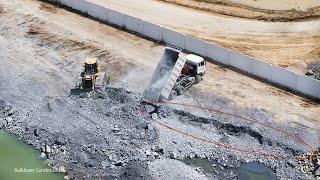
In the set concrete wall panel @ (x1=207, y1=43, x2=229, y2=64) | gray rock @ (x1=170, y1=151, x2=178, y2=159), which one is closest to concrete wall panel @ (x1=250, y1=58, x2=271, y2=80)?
concrete wall panel @ (x1=207, y1=43, x2=229, y2=64)

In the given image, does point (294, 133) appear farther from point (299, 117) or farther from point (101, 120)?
point (101, 120)

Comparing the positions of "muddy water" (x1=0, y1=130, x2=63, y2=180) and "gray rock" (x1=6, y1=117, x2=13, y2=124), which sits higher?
"gray rock" (x1=6, y1=117, x2=13, y2=124)

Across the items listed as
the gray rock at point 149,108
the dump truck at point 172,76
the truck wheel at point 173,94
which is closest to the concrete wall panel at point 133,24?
the dump truck at point 172,76

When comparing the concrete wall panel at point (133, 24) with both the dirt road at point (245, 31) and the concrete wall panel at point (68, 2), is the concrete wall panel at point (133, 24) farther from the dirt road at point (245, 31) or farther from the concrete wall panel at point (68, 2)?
the concrete wall panel at point (68, 2)

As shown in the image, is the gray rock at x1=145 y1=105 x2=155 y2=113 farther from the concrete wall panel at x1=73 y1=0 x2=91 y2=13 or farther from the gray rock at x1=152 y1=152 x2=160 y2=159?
the concrete wall panel at x1=73 y1=0 x2=91 y2=13

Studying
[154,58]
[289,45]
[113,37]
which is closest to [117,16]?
[113,37]

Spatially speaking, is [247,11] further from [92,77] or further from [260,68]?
[92,77]
